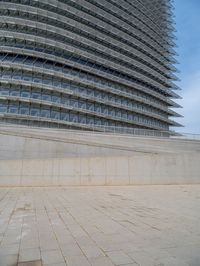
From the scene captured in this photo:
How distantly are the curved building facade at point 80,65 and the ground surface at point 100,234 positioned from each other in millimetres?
39283

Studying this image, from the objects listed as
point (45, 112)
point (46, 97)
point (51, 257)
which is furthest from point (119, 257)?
point (46, 97)

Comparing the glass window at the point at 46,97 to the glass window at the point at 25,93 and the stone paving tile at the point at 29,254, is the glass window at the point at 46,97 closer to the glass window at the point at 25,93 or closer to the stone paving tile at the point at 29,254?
the glass window at the point at 25,93

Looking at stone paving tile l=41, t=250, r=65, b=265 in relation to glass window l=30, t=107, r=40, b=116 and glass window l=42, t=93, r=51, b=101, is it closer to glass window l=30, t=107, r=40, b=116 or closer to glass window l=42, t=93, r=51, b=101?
glass window l=30, t=107, r=40, b=116

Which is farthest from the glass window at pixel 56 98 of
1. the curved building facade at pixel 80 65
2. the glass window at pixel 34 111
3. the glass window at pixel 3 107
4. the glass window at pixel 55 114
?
the glass window at pixel 3 107

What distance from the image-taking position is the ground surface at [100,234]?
4770 mm

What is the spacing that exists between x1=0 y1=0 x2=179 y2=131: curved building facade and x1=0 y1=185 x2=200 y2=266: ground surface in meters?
39.3

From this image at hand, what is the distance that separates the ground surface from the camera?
4770 mm

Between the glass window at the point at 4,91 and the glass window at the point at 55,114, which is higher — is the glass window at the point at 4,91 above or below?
above

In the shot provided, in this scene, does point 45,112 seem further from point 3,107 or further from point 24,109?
point 3,107

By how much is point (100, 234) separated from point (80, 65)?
53295mm

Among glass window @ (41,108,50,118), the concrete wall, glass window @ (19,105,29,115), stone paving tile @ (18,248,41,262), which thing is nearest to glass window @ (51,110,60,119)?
glass window @ (41,108,50,118)

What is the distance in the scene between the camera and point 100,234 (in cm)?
629

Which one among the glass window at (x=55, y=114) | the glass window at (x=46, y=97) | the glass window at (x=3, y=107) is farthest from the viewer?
the glass window at (x=46, y=97)

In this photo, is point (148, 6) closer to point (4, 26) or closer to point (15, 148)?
point (4, 26)
